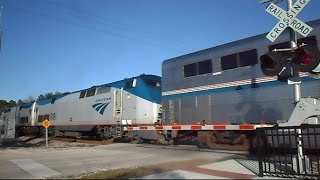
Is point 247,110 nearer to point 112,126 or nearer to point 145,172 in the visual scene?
point 145,172

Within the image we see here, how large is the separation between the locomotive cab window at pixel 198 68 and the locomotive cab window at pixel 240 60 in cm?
85

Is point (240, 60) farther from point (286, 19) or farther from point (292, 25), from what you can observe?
point (292, 25)

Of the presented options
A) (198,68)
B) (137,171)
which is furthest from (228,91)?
(137,171)

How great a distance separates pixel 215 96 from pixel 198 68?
1.64 metres

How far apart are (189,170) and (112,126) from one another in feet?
48.5

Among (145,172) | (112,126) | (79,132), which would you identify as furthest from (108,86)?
(145,172)

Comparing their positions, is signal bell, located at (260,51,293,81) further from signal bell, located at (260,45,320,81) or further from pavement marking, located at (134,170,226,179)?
pavement marking, located at (134,170,226,179)

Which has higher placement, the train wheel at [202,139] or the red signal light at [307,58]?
the red signal light at [307,58]

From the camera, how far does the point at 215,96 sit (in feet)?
53.6

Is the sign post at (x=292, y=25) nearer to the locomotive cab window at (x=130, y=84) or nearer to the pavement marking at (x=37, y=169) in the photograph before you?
the pavement marking at (x=37, y=169)

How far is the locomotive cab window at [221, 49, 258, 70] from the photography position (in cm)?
1464

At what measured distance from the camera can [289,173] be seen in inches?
371

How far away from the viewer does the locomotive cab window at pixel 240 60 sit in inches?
577

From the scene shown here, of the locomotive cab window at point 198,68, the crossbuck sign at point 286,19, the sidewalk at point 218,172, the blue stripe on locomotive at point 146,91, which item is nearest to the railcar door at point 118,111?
the blue stripe on locomotive at point 146,91
